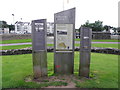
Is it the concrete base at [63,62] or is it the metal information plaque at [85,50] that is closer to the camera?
the metal information plaque at [85,50]

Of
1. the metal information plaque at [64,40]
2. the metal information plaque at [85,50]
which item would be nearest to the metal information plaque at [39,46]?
the metal information plaque at [64,40]

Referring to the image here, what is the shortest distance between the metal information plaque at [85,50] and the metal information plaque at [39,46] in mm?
1533

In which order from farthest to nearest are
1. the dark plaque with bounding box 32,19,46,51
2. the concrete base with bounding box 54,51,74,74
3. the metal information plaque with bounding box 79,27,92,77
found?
the concrete base with bounding box 54,51,74,74, the metal information plaque with bounding box 79,27,92,77, the dark plaque with bounding box 32,19,46,51

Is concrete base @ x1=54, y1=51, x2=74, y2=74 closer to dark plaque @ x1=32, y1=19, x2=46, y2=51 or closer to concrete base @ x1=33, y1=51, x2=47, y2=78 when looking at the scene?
concrete base @ x1=33, y1=51, x2=47, y2=78

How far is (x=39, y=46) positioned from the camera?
5281mm

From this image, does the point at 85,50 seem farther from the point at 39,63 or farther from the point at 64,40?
the point at 39,63

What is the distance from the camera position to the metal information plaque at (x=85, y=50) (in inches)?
212

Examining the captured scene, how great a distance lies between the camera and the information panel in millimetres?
5617

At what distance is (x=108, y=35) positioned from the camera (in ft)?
110

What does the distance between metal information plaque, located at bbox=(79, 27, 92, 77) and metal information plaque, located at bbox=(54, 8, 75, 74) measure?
459mm

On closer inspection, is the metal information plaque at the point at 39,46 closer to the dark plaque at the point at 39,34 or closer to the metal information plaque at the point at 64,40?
the dark plaque at the point at 39,34

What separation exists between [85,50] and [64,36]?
42.1 inches

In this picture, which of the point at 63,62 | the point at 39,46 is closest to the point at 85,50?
the point at 63,62

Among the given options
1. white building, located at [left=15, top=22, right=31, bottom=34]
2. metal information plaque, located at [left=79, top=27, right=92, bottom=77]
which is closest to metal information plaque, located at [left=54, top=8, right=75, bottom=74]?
metal information plaque, located at [left=79, top=27, right=92, bottom=77]
